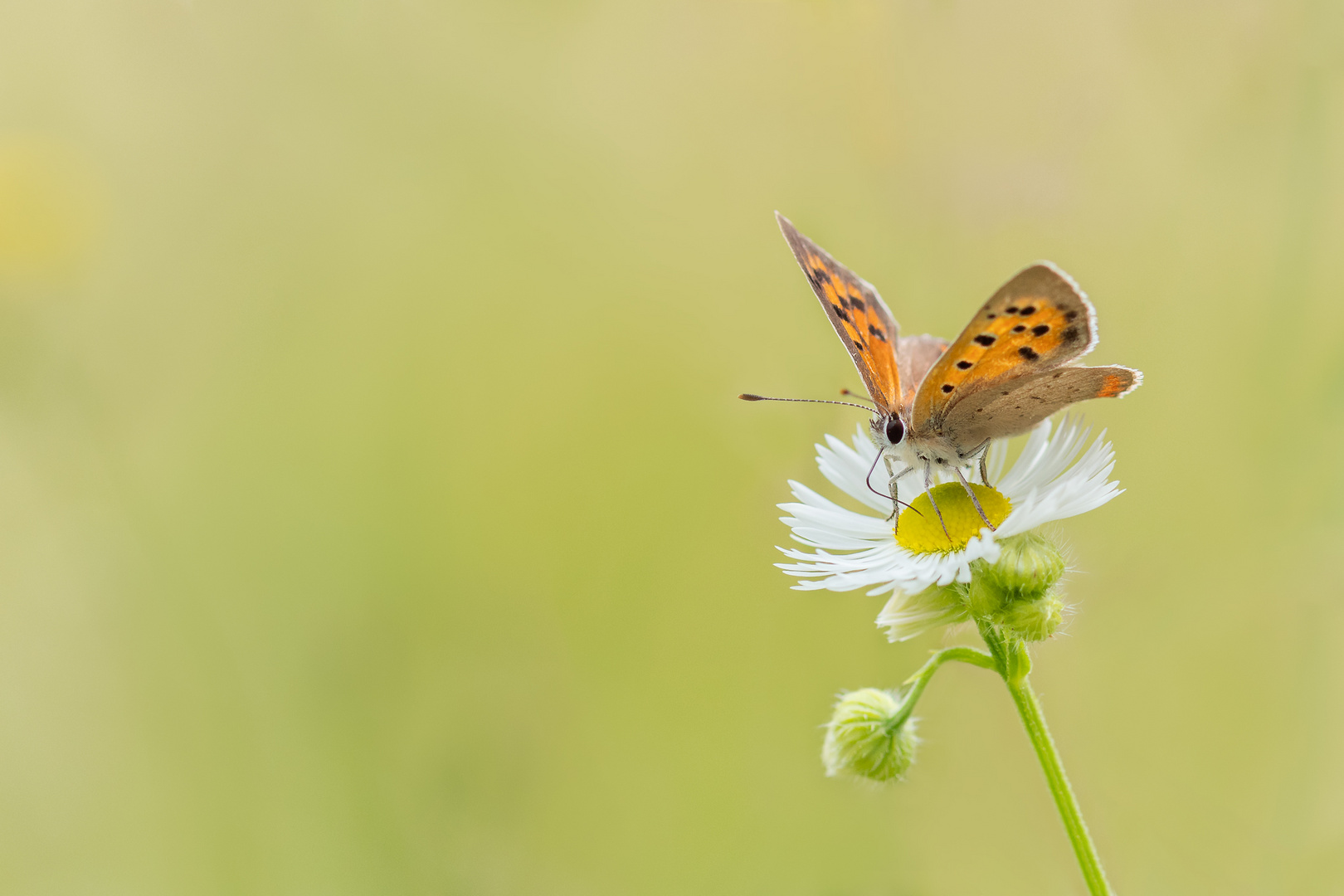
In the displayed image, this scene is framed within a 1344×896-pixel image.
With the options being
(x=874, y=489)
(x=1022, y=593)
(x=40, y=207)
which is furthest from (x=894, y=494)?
(x=40, y=207)

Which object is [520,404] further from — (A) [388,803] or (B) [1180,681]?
(B) [1180,681]

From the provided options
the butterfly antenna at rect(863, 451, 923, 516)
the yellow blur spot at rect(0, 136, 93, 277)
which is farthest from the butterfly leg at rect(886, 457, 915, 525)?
the yellow blur spot at rect(0, 136, 93, 277)

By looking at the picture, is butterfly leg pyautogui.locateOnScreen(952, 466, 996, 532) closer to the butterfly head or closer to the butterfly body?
the butterfly body

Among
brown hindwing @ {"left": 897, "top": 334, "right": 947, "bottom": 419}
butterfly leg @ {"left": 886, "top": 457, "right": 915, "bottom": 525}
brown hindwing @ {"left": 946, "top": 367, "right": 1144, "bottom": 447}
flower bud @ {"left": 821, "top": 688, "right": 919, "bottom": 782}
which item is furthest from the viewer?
brown hindwing @ {"left": 897, "top": 334, "right": 947, "bottom": 419}

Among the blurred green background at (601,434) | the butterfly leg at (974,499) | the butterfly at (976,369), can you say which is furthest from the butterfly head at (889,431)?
the blurred green background at (601,434)

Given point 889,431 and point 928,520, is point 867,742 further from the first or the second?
point 889,431
